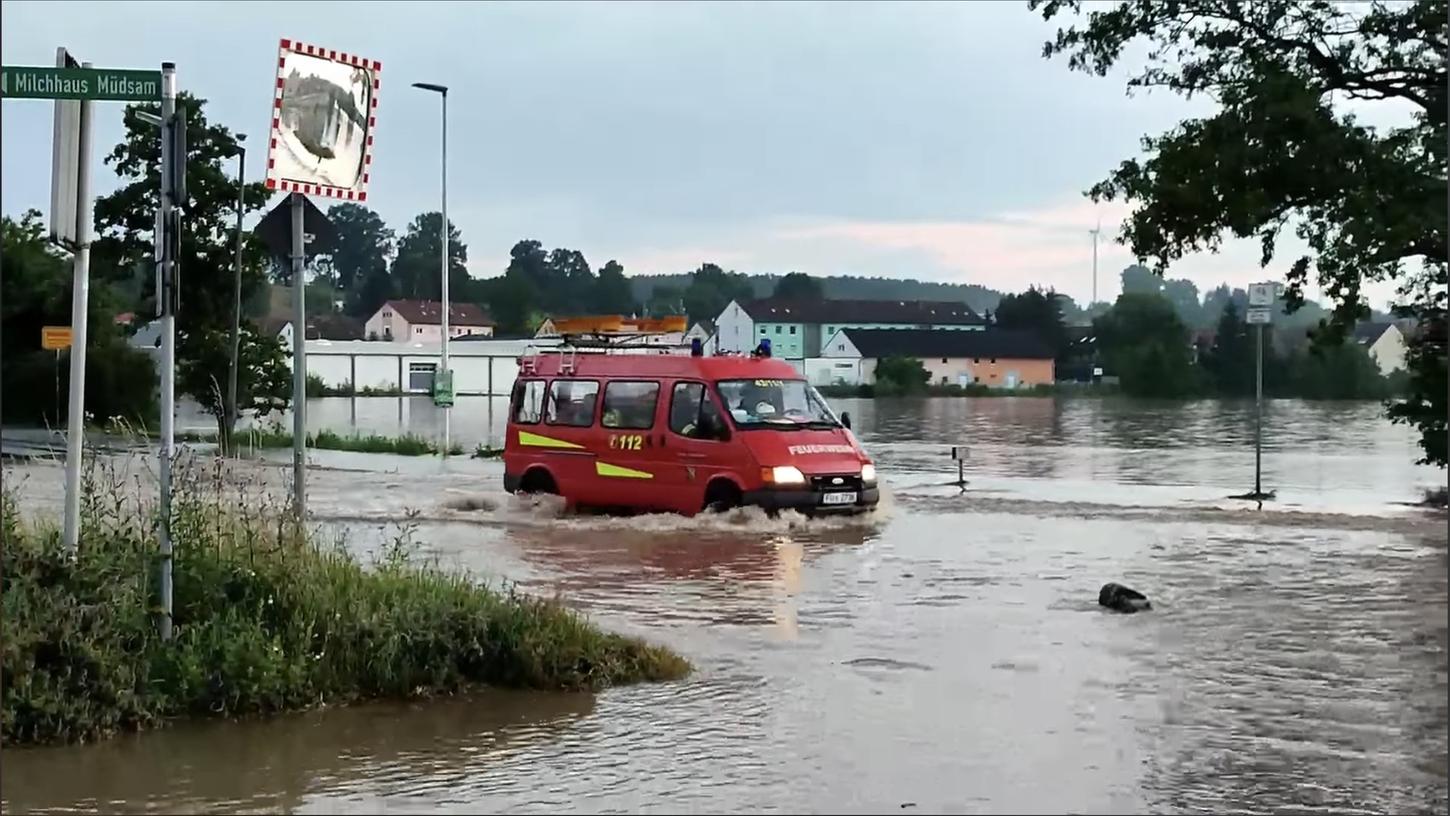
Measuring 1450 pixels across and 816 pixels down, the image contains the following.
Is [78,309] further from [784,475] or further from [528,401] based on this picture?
[528,401]

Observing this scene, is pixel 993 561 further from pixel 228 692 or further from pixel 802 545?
pixel 228 692

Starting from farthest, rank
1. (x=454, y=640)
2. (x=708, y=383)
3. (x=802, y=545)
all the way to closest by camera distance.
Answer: (x=708, y=383) → (x=802, y=545) → (x=454, y=640)

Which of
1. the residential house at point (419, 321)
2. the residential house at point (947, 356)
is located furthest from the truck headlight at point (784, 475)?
the residential house at point (419, 321)

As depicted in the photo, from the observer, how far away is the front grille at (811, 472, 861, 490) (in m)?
19.0

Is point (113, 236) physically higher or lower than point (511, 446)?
higher

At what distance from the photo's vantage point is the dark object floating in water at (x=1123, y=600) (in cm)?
1265

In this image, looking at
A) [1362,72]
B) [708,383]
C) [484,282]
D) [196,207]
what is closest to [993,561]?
[708,383]

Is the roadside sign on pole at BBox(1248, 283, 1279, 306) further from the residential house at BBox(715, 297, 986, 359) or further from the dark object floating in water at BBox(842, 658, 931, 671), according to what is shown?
the residential house at BBox(715, 297, 986, 359)

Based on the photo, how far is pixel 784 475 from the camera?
18.8 m

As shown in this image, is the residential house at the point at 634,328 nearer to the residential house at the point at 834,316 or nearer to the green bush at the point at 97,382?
the green bush at the point at 97,382

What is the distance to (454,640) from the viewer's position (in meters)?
9.07

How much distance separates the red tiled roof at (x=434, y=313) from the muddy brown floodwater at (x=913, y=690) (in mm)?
84836

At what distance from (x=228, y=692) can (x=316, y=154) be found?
Result: 392 cm

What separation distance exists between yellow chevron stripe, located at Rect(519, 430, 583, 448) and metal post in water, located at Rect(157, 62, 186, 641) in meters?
11.8
